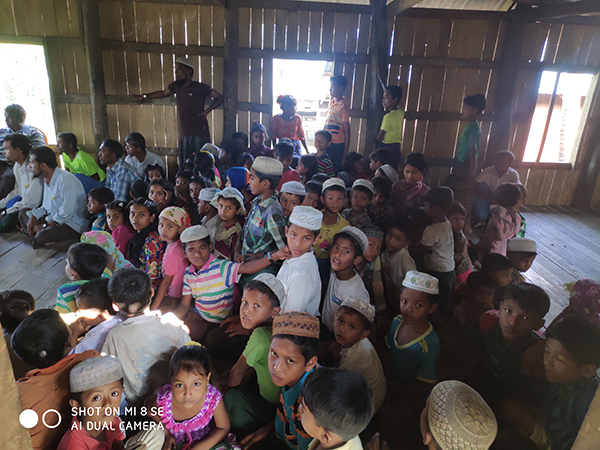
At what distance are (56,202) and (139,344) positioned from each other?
3173mm

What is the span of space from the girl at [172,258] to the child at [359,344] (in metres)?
1.36

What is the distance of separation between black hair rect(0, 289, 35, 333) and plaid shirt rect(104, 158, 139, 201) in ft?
8.51

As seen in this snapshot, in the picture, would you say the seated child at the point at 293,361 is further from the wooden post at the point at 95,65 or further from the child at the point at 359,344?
the wooden post at the point at 95,65

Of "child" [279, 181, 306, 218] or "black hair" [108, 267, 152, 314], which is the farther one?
"child" [279, 181, 306, 218]

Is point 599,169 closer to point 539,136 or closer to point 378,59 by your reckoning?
point 539,136

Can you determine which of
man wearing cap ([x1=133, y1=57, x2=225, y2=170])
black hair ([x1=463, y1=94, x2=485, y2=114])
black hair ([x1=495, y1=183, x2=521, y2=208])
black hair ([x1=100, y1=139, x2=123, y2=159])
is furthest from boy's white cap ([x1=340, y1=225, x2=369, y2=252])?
man wearing cap ([x1=133, y1=57, x2=225, y2=170])

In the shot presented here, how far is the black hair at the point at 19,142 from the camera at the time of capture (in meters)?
4.31

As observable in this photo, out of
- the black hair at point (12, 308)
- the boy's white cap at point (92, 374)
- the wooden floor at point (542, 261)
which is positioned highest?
the boy's white cap at point (92, 374)

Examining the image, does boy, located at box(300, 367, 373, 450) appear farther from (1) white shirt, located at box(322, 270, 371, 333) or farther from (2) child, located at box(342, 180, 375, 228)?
(2) child, located at box(342, 180, 375, 228)

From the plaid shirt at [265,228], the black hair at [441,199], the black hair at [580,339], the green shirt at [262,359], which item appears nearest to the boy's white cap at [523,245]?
the black hair at [441,199]

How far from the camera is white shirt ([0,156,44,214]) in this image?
172 inches

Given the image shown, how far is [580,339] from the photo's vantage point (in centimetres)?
155

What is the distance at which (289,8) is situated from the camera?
5633 mm

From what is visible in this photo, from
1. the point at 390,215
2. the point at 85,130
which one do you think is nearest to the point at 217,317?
the point at 390,215
